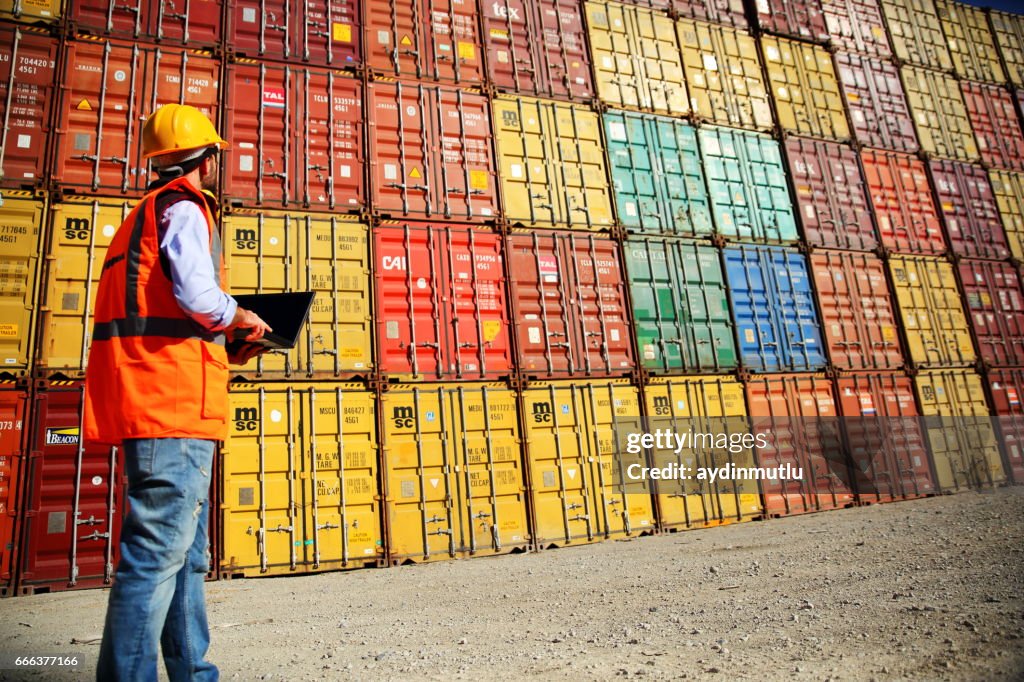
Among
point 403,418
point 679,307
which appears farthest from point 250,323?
point 679,307

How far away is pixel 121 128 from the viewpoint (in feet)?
28.8

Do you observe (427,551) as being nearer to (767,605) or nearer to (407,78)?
(767,605)

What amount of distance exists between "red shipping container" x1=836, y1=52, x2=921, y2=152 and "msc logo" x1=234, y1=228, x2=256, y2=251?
42.1 feet

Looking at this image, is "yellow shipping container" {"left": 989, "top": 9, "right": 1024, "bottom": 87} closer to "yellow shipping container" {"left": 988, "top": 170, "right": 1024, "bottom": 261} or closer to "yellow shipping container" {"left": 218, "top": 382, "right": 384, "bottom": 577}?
"yellow shipping container" {"left": 988, "top": 170, "right": 1024, "bottom": 261}

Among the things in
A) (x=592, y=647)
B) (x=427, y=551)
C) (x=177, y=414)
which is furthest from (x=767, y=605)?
(x=427, y=551)

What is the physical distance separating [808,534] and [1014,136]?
49.6 ft

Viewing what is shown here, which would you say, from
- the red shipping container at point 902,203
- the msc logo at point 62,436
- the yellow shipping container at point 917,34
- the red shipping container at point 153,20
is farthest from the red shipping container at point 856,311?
the msc logo at point 62,436

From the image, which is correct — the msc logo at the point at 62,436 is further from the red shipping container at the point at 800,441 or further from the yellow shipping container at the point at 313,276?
the red shipping container at the point at 800,441

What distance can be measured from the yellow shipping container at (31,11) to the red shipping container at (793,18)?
13.2 m

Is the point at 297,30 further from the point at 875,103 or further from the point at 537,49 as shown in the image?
the point at 875,103

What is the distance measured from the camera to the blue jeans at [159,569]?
2.01 metres

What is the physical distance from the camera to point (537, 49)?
11719 mm

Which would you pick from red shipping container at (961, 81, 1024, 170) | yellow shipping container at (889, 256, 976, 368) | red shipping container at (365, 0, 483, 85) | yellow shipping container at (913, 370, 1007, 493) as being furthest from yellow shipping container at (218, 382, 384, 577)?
red shipping container at (961, 81, 1024, 170)

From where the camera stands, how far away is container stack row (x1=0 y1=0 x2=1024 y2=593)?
8000 millimetres
